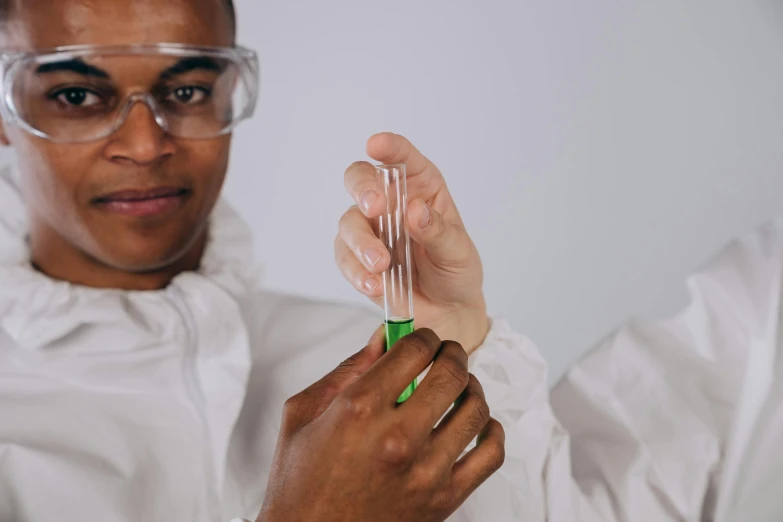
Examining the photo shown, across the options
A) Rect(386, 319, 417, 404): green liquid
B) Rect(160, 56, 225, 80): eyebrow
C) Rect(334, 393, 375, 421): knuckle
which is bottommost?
Rect(334, 393, 375, 421): knuckle

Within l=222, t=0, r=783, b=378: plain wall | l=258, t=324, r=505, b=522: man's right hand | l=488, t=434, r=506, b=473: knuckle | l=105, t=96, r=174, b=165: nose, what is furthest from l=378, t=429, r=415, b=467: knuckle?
l=222, t=0, r=783, b=378: plain wall

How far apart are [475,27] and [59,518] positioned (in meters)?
1.19

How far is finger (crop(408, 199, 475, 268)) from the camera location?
0.93 meters

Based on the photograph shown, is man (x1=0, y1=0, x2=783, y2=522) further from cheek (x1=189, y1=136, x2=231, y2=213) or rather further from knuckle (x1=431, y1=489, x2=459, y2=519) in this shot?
knuckle (x1=431, y1=489, x2=459, y2=519)

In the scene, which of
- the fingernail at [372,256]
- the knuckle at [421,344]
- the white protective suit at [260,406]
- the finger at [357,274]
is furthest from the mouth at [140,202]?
the knuckle at [421,344]

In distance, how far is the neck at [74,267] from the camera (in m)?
1.27

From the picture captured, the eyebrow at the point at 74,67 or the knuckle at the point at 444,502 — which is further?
the eyebrow at the point at 74,67

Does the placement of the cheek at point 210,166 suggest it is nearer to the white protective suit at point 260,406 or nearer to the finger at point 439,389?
the white protective suit at point 260,406

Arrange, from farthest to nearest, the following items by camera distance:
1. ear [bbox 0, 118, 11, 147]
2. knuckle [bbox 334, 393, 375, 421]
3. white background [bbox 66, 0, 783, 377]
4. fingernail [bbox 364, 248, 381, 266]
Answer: white background [bbox 66, 0, 783, 377]
ear [bbox 0, 118, 11, 147]
fingernail [bbox 364, 248, 381, 266]
knuckle [bbox 334, 393, 375, 421]

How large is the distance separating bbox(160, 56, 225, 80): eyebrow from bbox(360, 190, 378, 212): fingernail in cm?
48

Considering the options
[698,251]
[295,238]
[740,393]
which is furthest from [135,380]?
[698,251]

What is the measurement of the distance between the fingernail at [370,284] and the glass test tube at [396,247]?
12 millimetres

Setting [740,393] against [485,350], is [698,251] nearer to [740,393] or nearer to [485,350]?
[740,393]

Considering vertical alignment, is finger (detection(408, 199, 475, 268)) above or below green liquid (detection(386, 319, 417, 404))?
above
